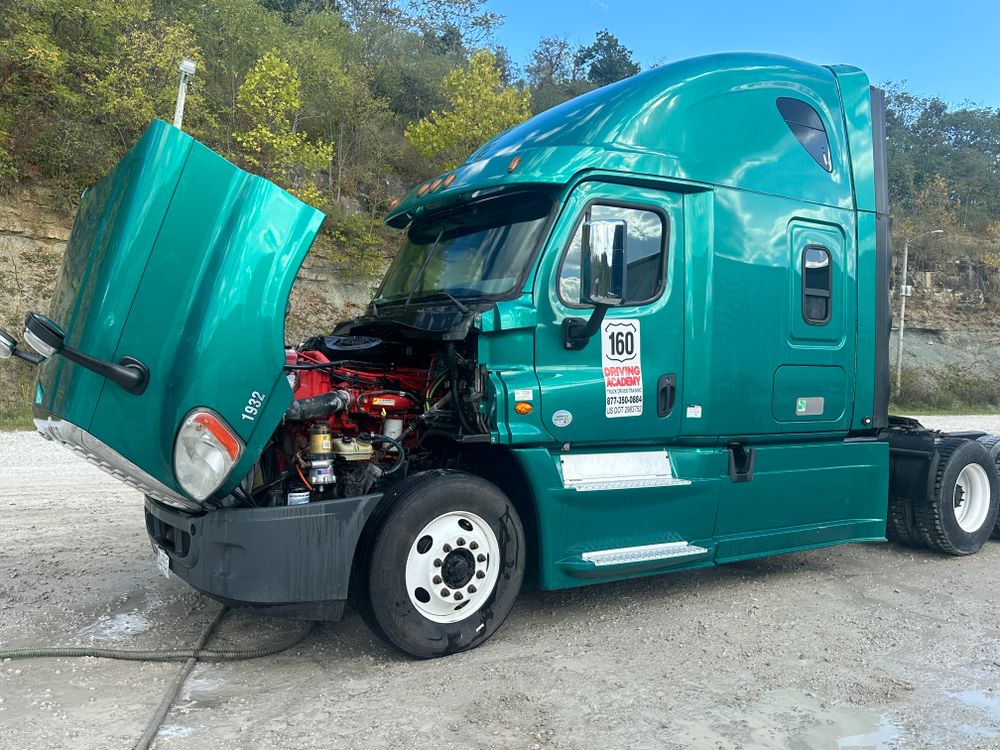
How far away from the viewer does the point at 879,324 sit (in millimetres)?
6230

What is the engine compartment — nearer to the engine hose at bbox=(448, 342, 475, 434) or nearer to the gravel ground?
the engine hose at bbox=(448, 342, 475, 434)

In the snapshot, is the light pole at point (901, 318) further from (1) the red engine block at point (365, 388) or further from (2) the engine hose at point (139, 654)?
(2) the engine hose at point (139, 654)

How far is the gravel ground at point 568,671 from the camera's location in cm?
348

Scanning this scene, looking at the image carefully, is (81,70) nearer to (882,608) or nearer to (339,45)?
(339,45)

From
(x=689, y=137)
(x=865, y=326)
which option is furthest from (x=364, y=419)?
(x=865, y=326)

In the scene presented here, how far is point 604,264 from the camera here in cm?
461

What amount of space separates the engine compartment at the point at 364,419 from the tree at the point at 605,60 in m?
60.1

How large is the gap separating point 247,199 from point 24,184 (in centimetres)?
2138

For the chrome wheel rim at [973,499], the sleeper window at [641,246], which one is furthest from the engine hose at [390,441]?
the chrome wheel rim at [973,499]

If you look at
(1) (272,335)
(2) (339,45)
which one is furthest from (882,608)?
(2) (339,45)

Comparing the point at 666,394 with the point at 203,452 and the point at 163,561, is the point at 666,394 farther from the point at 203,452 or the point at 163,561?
the point at 163,561

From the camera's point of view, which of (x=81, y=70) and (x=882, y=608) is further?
(x=81, y=70)

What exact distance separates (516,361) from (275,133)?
2168 centimetres

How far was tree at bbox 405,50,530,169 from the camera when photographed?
2773 centimetres
